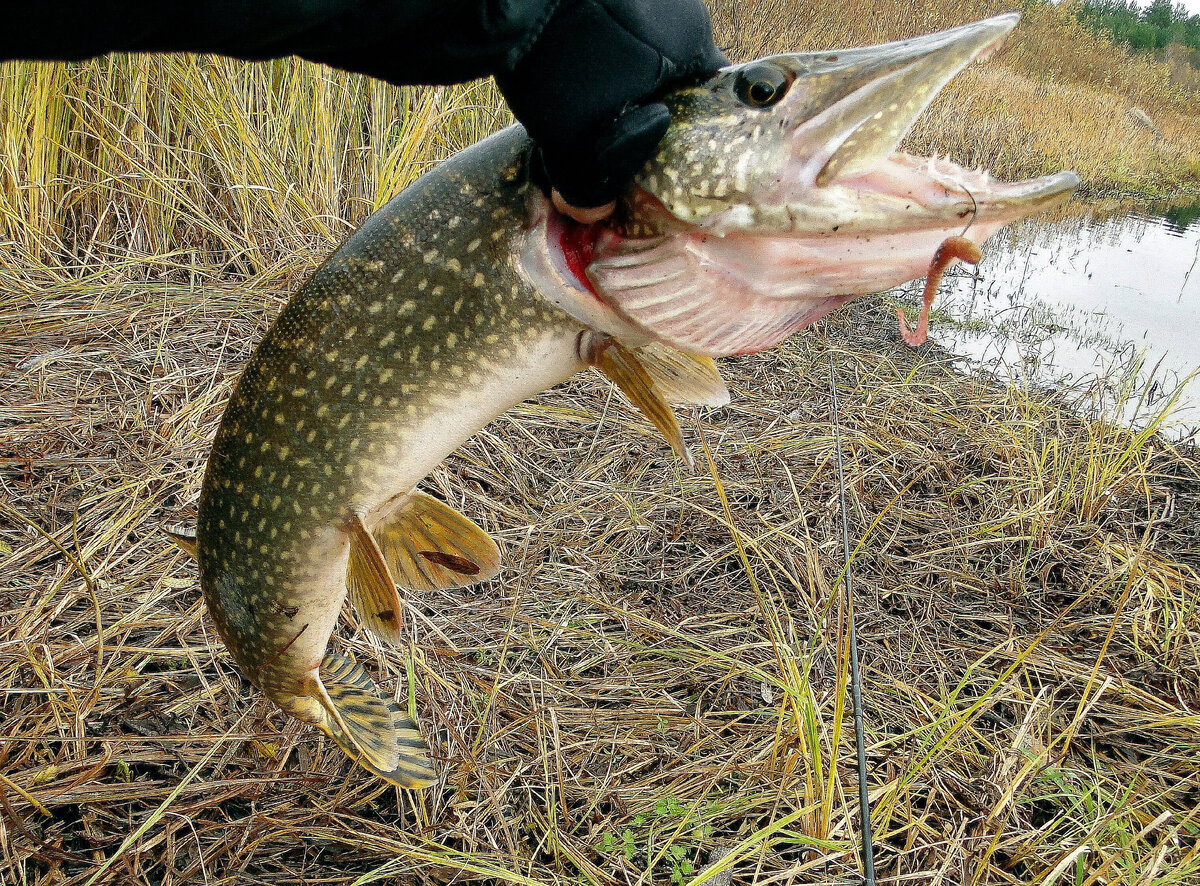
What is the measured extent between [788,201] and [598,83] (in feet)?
0.93

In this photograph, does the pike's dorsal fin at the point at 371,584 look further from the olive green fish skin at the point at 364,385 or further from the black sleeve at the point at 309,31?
the black sleeve at the point at 309,31

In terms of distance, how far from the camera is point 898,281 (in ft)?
3.38

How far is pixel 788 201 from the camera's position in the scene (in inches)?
40.2

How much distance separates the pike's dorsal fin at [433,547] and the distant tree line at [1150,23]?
28283 millimetres

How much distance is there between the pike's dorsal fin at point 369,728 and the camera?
1505 millimetres

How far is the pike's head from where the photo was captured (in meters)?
0.97

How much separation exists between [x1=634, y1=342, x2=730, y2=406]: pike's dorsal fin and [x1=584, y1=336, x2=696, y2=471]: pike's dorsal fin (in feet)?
0.44

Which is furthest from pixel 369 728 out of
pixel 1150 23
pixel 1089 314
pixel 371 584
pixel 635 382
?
pixel 1150 23

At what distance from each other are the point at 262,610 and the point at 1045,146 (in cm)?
1235

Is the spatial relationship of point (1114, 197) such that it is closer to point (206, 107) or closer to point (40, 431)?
point (206, 107)

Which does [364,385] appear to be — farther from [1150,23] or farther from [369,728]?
[1150,23]

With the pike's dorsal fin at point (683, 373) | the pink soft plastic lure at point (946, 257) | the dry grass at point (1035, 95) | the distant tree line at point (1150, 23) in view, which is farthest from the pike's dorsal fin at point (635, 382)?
the distant tree line at point (1150, 23)

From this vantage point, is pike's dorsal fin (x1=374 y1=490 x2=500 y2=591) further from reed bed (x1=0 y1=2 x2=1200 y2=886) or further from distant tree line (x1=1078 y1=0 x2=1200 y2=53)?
distant tree line (x1=1078 y1=0 x2=1200 y2=53)

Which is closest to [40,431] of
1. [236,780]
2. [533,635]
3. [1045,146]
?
[236,780]
